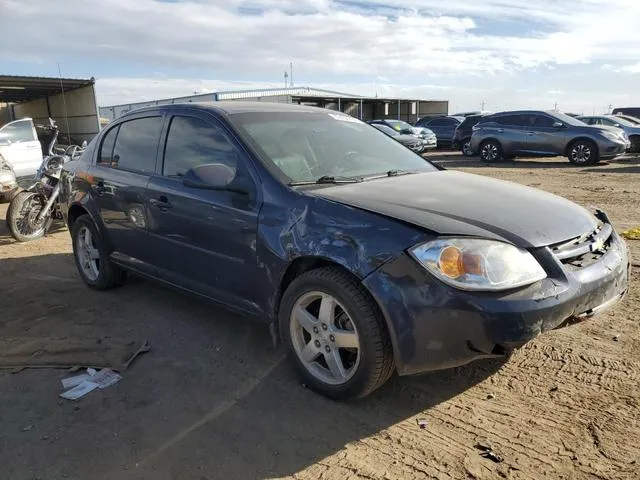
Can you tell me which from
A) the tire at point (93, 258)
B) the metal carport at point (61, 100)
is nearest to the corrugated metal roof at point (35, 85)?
the metal carport at point (61, 100)

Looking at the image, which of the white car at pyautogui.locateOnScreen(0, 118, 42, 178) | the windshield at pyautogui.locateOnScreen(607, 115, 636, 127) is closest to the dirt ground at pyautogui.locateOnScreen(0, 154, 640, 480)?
the white car at pyautogui.locateOnScreen(0, 118, 42, 178)

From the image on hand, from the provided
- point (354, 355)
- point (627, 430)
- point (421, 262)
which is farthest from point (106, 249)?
point (627, 430)

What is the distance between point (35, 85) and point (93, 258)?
1595 centimetres

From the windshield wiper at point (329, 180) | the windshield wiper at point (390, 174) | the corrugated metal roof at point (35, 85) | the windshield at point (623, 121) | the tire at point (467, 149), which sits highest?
the corrugated metal roof at point (35, 85)

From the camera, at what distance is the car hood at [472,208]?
107 inches

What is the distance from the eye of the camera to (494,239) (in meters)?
2.63

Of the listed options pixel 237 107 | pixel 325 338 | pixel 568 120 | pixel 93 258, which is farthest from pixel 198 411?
pixel 568 120

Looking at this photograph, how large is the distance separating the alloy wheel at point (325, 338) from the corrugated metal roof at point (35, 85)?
16898 mm

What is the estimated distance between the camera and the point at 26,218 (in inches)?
298

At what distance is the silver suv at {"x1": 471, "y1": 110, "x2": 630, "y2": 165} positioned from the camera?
49.9ft

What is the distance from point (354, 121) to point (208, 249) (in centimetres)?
173

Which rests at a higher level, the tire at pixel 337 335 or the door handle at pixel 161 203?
the door handle at pixel 161 203

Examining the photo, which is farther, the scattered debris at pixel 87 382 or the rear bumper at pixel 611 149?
the rear bumper at pixel 611 149

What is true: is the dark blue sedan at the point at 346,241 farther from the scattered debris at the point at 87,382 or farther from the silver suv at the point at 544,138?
the silver suv at the point at 544,138
